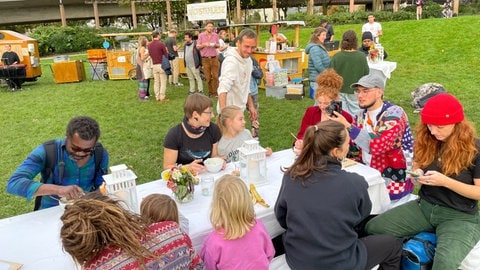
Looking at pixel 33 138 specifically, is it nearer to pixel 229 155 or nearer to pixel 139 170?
pixel 139 170

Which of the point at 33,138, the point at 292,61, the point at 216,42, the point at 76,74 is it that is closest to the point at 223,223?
the point at 33,138

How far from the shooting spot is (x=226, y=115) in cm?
354

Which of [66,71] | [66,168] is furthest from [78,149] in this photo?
[66,71]

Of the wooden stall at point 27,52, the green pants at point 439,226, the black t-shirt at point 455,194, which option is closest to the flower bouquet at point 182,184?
the green pants at point 439,226

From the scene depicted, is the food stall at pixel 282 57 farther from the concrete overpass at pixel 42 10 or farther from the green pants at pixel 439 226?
the concrete overpass at pixel 42 10

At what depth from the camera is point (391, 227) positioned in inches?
105

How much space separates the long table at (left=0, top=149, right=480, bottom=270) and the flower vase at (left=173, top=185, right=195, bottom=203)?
0.11 feet

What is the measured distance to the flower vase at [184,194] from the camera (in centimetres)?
249

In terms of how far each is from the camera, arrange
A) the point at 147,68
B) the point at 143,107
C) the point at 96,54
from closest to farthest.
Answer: the point at 143,107 → the point at 147,68 → the point at 96,54

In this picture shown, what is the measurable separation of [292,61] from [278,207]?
843cm

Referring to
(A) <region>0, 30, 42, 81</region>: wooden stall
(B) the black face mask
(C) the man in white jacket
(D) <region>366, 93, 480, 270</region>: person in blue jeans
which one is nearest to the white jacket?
(C) the man in white jacket

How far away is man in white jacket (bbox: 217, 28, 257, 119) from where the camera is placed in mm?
4270

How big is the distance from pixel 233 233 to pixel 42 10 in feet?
116

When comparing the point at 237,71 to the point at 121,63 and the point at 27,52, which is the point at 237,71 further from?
the point at 27,52
